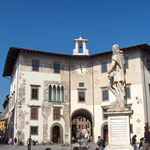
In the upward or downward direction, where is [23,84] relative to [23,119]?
upward

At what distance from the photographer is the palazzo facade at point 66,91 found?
3516cm

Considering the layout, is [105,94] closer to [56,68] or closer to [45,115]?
[56,68]

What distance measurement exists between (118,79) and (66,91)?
91.2 ft

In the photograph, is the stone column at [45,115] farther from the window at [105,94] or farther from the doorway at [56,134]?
the window at [105,94]

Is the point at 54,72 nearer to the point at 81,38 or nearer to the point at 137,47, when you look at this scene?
the point at 81,38

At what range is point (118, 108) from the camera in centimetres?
1085

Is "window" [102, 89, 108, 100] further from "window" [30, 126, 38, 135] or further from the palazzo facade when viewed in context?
"window" [30, 126, 38, 135]

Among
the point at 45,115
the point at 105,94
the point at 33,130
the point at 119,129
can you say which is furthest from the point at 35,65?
the point at 119,129

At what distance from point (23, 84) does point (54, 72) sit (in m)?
5.10

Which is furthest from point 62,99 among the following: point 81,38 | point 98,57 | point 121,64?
point 121,64

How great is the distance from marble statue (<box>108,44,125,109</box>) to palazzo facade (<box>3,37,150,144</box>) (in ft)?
79.5

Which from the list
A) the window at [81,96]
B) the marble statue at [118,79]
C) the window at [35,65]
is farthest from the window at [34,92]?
the marble statue at [118,79]

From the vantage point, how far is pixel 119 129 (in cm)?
1057

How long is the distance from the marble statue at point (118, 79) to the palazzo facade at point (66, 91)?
954 inches
